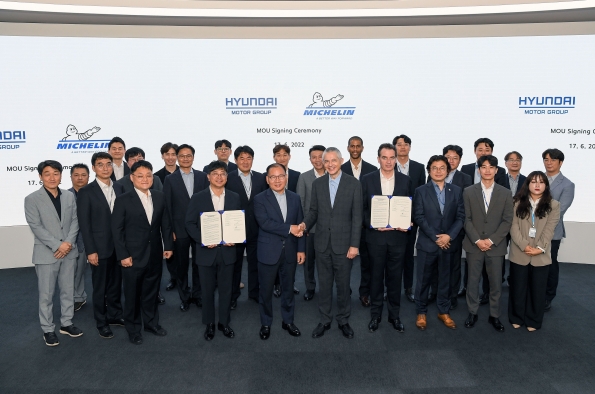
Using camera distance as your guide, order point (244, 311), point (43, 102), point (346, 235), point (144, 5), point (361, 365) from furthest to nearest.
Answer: point (43, 102)
point (144, 5)
point (244, 311)
point (346, 235)
point (361, 365)

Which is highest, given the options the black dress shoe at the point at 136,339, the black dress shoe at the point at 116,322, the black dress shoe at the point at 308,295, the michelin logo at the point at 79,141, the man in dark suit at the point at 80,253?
the michelin logo at the point at 79,141

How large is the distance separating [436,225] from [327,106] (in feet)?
10.9

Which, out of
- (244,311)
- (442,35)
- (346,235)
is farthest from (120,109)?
(442,35)

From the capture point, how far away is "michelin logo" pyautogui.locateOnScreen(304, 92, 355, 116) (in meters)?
6.89

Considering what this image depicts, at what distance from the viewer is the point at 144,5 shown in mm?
5988

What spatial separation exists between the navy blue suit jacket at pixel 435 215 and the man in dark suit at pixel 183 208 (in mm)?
2531

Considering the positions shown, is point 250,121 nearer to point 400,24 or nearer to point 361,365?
point 400,24

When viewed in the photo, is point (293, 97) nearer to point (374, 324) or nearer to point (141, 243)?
point (141, 243)

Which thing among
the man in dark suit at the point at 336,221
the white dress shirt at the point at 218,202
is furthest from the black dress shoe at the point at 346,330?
the white dress shirt at the point at 218,202

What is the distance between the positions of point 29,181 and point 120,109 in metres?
1.82

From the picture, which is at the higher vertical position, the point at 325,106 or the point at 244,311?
the point at 325,106

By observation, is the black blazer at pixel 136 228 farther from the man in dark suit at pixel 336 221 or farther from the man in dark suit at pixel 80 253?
the man in dark suit at pixel 336 221

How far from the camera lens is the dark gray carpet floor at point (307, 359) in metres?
3.41

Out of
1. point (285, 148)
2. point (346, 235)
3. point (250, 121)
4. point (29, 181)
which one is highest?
point (250, 121)
